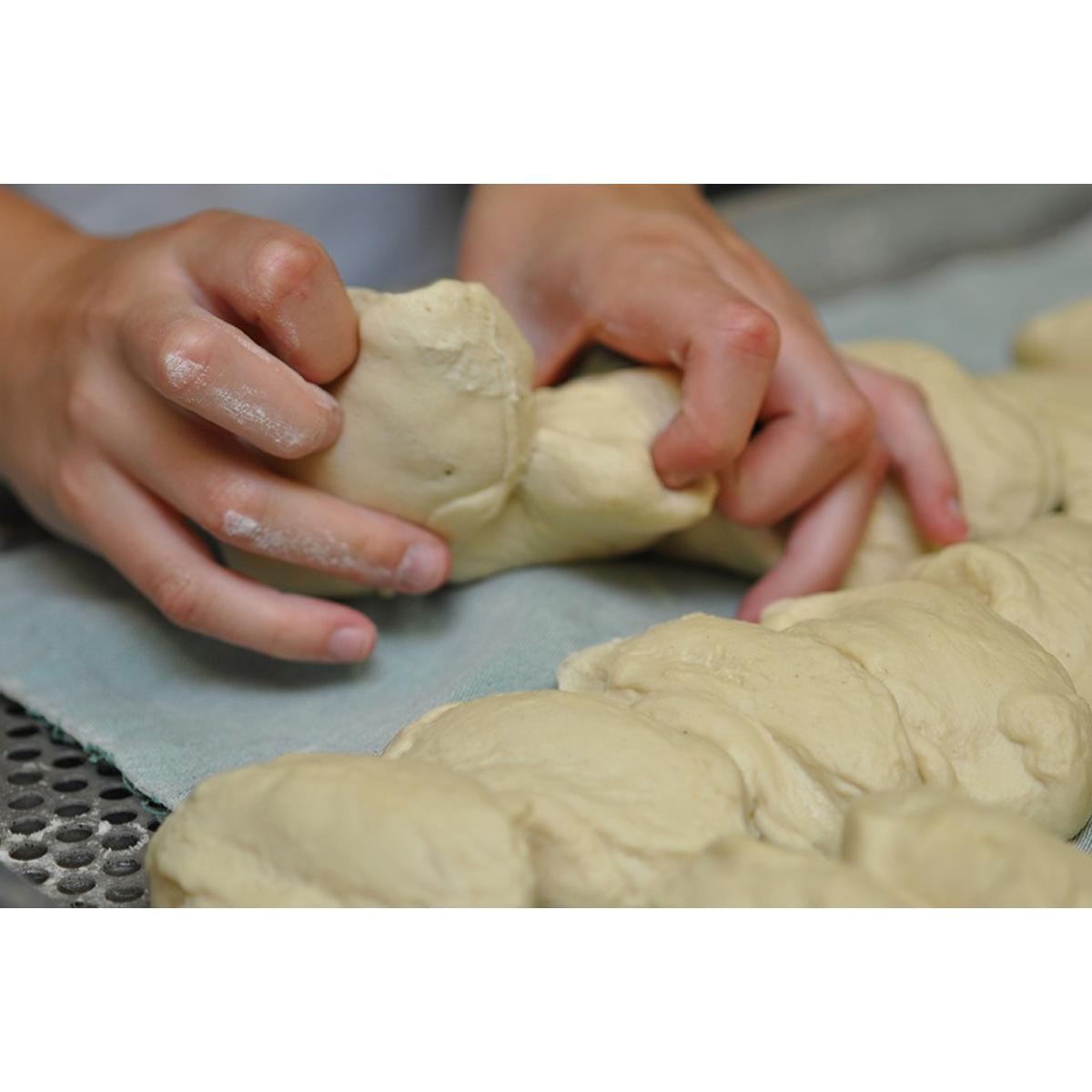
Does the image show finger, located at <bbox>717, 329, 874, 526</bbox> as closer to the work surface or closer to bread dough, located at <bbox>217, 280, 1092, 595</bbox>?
bread dough, located at <bbox>217, 280, 1092, 595</bbox>

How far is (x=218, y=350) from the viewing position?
1143 mm

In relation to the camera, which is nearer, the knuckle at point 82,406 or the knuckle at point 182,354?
the knuckle at point 182,354

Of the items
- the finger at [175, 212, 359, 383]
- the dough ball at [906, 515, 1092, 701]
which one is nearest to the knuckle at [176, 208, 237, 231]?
the finger at [175, 212, 359, 383]

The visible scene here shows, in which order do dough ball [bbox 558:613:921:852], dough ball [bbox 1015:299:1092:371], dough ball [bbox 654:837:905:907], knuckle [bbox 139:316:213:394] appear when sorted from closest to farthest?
dough ball [bbox 654:837:905:907], dough ball [bbox 558:613:921:852], knuckle [bbox 139:316:213:394], dough ball [bbox 1015:299:1092:371]

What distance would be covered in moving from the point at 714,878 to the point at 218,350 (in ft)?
2.13

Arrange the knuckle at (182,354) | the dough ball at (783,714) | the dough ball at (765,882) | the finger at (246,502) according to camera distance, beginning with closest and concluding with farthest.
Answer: the dough ball at (765,882)
the dough ball at (783,714)
the knuckle at (182,354)
the finger at (246,502)

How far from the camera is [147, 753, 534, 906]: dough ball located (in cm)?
84

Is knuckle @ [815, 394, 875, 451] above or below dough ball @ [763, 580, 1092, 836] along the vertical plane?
above

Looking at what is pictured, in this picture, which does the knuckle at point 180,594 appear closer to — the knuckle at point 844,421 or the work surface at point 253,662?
the work surface at point 253,662

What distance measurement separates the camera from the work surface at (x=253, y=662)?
127 centimetres

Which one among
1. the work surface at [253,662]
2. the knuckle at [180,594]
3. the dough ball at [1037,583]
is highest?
the dough ball at [1037,583]

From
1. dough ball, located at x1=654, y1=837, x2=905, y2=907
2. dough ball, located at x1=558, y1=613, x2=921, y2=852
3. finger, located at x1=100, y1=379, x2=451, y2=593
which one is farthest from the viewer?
finger, located at x1=100, y1=379, x2=451, y2=593

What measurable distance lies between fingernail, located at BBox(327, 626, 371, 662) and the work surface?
0.06 meters

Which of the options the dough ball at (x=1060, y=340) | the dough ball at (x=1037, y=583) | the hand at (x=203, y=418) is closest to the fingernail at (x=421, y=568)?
the hand at (x=203, y=418)
